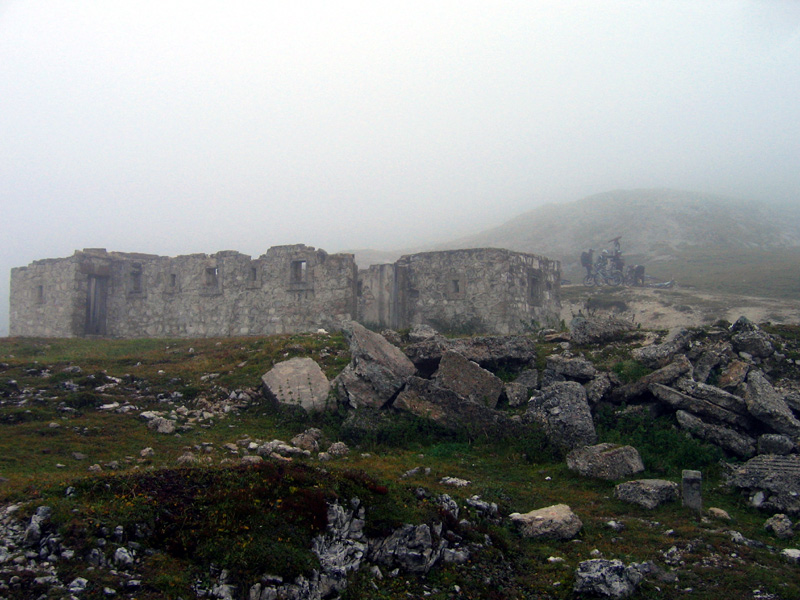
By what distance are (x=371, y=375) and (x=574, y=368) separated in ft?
12.1

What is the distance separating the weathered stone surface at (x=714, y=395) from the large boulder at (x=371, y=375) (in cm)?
474

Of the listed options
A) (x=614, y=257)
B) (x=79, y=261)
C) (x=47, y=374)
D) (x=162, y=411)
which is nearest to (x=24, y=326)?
(x=79, y=261)

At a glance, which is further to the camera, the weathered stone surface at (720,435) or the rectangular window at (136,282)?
the rectangular window at (136,282)

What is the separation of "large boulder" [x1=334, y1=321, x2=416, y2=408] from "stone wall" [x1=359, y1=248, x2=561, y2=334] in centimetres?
874

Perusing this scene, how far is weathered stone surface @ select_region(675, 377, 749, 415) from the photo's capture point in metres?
10.0

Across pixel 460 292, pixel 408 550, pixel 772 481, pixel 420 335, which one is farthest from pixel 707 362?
pixel 460 292

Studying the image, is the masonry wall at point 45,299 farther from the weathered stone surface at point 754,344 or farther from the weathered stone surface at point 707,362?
the weathered stone surface at point 754,344

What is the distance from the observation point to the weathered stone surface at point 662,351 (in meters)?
11.5

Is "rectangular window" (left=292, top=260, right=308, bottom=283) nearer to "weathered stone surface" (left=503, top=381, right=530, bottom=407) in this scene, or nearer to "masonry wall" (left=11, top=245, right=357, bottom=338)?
"masonry wall" (left=11, top=245, right=357, bottom=338)

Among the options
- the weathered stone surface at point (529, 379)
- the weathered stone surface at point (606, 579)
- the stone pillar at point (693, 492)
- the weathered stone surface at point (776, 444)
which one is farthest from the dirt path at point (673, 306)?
the weathered stone surface at point (606, 579)

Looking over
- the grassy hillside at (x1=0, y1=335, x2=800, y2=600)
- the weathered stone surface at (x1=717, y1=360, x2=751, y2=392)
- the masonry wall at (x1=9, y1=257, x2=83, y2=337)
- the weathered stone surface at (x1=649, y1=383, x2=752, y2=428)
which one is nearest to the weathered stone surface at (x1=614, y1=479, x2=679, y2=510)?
the grassy hillside at (x1=0, y1=335, x2=800, y2=600)

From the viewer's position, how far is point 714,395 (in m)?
10.2

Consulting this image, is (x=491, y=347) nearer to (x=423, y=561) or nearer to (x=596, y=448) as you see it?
(x=596, y=448)

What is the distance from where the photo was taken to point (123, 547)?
5.00 metres
